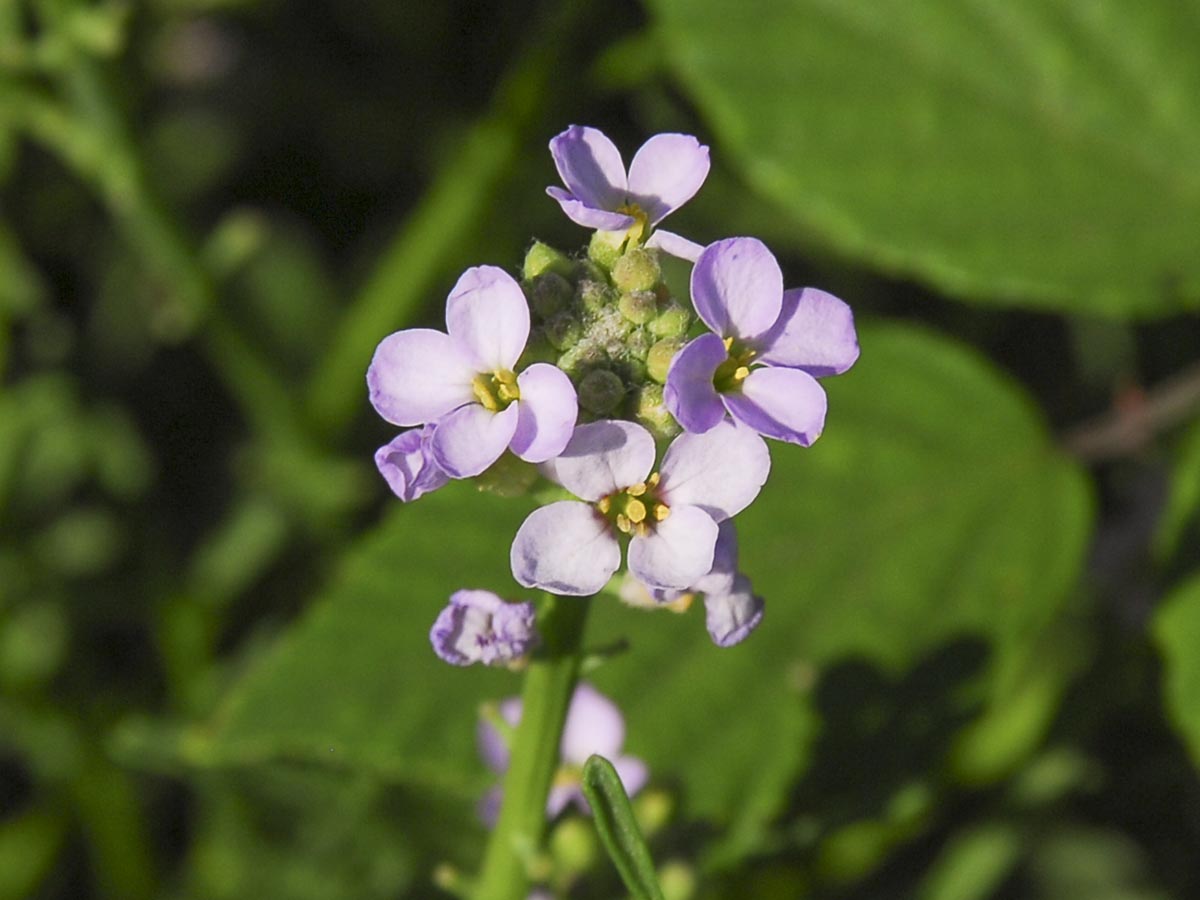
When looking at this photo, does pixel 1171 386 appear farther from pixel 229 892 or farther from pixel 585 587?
pixel 229 892

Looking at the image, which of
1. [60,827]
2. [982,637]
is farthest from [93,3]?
[982,637]

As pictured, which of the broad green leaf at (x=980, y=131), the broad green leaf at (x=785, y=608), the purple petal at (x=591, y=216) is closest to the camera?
the purple petal at (x=591, y=216)

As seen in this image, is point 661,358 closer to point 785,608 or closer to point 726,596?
point 726,596

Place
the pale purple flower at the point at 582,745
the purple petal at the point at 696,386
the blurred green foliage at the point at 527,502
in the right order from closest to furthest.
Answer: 1. the purple petal at the point at 696,386
2. the pale purple flower at the point at 582,745
3. the blurred green foliage at the point at 527,502

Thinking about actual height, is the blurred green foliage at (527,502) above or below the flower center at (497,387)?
above

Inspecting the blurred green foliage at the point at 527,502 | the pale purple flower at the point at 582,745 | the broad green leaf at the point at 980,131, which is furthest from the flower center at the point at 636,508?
the broad green leaf at the point at 980,131

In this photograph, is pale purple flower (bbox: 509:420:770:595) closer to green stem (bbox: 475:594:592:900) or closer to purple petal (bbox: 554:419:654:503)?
purple petal (bbox: 554:419:654:503)

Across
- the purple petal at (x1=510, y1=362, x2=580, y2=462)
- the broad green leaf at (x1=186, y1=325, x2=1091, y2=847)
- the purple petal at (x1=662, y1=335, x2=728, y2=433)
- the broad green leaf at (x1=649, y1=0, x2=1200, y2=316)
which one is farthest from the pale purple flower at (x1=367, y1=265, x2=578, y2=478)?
the broad green leaf at (x1=649, y1=0, x2=1200, y2=316)

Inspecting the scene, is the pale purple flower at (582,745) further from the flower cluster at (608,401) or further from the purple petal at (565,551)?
the purple petal at (565,551)
